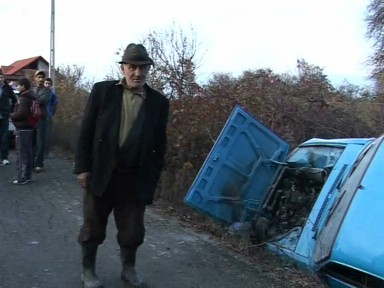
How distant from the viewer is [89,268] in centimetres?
488

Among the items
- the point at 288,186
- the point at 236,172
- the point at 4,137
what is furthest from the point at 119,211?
the point at 4,137

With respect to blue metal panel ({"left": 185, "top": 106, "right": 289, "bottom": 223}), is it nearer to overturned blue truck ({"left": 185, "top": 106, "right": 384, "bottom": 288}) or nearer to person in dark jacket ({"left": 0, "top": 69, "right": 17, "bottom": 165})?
overturned blue truck ({"left": 185, "top": 106, "right": 384, "bottom": 288})

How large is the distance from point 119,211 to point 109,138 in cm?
65

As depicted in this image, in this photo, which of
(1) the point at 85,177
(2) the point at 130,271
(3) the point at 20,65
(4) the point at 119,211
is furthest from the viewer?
(3) the point at 20,65

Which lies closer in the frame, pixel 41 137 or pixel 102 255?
pixel 102 255

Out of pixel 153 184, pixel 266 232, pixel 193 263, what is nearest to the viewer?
pixel 153 184

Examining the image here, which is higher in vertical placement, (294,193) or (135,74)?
(135,74)

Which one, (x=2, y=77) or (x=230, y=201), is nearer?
(x=230, y=201)

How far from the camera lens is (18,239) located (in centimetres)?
640

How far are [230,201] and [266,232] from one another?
57cm

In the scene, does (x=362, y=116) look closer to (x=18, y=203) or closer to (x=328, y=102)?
(x=328, y=102)

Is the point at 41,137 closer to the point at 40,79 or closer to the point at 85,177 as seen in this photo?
the point at 40,79

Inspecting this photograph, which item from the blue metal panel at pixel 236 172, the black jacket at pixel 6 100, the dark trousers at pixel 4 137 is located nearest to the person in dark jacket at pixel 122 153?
the blue metal panel at pixel 236 172

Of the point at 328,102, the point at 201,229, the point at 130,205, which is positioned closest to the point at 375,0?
the point at 328,102
